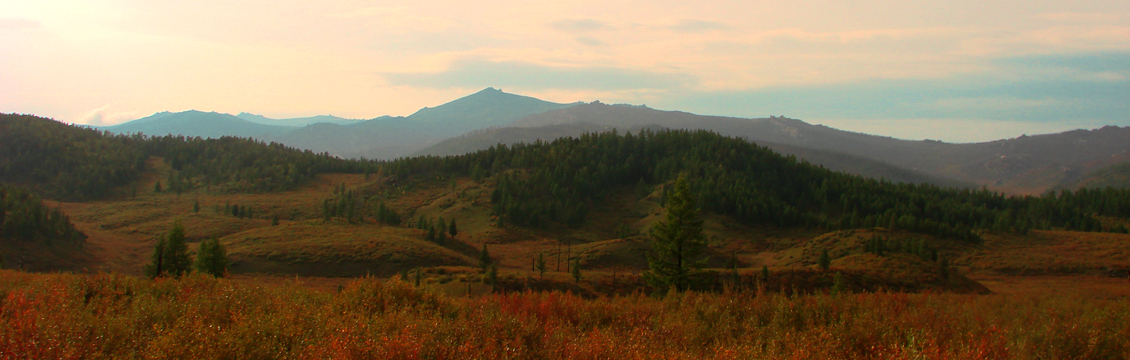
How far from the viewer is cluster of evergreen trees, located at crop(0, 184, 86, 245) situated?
7600cm

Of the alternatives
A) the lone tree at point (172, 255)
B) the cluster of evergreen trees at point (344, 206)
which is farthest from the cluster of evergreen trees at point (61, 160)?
the lone tree at point (172, 255)

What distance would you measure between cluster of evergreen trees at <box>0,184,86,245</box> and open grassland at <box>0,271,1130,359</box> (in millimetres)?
87385

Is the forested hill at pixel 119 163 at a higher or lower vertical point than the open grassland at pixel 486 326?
lower

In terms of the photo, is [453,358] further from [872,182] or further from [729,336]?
[872,182]

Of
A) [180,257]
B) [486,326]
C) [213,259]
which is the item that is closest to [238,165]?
[180,257]

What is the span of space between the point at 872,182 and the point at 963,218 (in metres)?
22.9

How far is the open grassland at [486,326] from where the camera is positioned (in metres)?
9.02

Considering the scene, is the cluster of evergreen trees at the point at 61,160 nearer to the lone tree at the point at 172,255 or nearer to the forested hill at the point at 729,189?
the forested hill at the point at 729,189

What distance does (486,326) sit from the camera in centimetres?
1112

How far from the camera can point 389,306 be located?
42.1 feet

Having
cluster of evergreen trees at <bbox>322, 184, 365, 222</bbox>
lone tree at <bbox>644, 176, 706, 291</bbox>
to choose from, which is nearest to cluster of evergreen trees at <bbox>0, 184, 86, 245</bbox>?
cluster of evergreen trees at <bbox>322, 184, 365, 222</bbox>

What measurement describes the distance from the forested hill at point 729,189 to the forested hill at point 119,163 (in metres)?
36.0

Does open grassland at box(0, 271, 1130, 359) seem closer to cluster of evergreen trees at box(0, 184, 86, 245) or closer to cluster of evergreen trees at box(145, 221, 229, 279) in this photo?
cluster of evergreen trees at box(145, 221, 229, 279)

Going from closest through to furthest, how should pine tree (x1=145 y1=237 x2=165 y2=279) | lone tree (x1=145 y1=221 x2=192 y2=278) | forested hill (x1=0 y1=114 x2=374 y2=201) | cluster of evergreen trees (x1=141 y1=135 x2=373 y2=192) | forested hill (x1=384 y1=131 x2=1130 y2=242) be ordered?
pine tree (x1=145 y1=237 x2=165 y2=279)
lone tree (x1=145 y1=221 x2=192 y2=278)
forested hill (x1=384 y1=131 x2=1130 y2=242)
forested hill (x1=0 y1=114 x2=374 y2=201)
cluster of evergreen trees (x1=141 y1=135 x2=373 y2=192)
